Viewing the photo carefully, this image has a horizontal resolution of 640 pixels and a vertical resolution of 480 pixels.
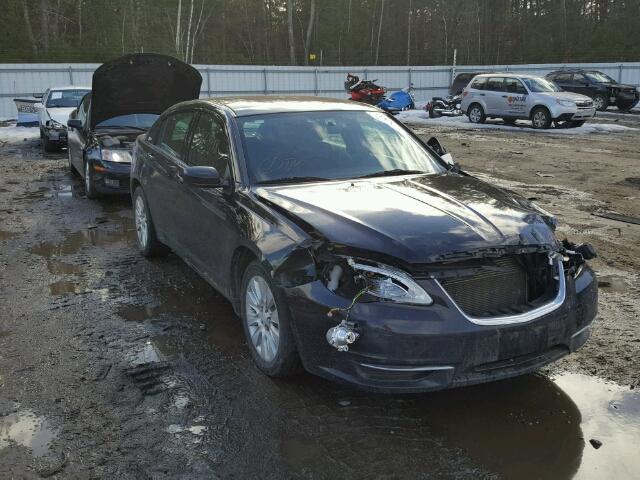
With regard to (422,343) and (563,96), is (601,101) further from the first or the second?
(422,343)

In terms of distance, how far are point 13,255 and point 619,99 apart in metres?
25.2

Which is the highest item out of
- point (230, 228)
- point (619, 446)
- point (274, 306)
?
point (230, 228)

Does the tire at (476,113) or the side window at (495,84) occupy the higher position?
the side window at (495,84)

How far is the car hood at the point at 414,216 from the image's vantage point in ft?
11.0

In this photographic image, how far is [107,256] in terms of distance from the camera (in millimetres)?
6957

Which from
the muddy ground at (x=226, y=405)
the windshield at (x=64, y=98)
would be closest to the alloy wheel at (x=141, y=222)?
the muddy ground at (x=226, y=405)

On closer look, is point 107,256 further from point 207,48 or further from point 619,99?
point 207,48

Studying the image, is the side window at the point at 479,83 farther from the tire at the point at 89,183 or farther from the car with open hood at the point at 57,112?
the tire at the point at 89,183

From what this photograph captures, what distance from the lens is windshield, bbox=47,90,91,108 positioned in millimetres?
15969

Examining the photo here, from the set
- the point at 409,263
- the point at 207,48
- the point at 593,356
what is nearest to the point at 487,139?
the point at 593,356

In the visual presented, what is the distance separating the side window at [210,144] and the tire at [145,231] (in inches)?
52.2

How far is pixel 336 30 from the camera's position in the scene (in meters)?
58.1

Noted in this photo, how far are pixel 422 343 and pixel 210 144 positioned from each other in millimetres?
2637

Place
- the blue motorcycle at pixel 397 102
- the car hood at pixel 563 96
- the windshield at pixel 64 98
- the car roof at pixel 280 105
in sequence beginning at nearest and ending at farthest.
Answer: the car roof at pixel 280 105
the windshield at pixel 64 98
the car hood at pixel 563 96
the blue motorcycle at pixel 397 102
